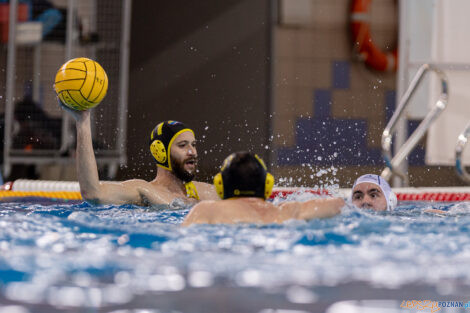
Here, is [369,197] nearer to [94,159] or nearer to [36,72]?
[94,159]

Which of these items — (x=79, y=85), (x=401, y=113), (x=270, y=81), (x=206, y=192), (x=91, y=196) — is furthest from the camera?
(x=270, y=81)

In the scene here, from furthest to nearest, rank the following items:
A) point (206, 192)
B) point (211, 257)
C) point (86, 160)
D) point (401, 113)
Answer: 1. point (401, 113)
2. point (206, 192)
3. point (86, 160)
4. point (211, 257)

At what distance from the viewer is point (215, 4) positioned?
8.37m

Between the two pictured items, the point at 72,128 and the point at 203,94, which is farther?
the point at 203,94

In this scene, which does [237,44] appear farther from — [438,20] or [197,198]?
[197,198]

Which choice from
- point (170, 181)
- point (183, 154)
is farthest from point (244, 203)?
point (170, 181)

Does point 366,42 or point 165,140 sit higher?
point 366,42

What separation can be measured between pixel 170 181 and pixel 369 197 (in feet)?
4.04

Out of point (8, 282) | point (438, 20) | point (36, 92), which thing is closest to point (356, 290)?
point (8, 282)

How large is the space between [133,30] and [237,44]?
1.33 meters

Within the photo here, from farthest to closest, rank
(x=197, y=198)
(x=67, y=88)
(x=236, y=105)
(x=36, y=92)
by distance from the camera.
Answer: (x=236, y=105), (x=36, y=92), (x=197, y=198), (x=67, y=88)

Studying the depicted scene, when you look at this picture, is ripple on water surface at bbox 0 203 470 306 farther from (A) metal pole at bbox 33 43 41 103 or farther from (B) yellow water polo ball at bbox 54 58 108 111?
(A) metal pole at bbox 33 43 41 103

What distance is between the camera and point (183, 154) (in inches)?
161

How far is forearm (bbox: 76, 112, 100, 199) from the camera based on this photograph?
3.34 metres
